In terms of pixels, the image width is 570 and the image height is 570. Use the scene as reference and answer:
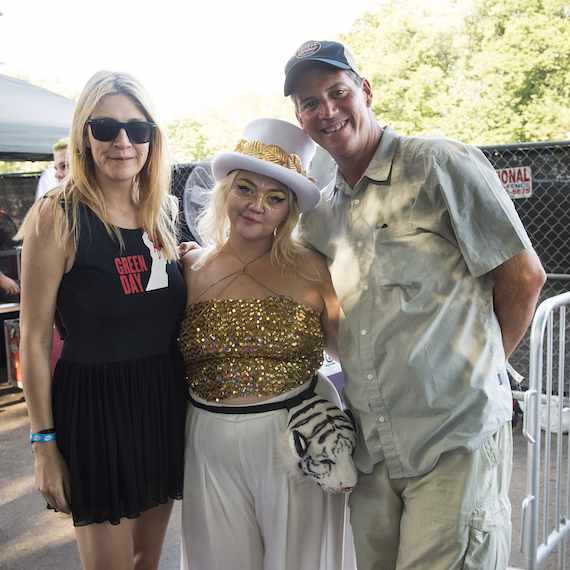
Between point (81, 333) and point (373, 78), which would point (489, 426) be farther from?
point (373, 78)

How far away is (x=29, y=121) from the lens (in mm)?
7375

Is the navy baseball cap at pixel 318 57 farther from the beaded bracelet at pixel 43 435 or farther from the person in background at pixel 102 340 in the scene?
the beaded bracelet at pixel 43 435

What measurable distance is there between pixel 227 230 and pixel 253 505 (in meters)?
1.26

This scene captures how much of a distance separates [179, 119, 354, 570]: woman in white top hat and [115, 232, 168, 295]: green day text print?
0.69ft

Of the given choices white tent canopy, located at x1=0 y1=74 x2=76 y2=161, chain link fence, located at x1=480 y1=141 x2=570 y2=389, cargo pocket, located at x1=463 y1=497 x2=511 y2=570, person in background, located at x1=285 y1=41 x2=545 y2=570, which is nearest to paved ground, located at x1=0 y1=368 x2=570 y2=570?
cargo pocket, located at x1=463 y1=497 x2=511 y2=570

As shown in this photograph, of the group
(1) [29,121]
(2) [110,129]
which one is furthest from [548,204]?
(1) [29,121]

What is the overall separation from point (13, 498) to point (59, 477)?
2.65m

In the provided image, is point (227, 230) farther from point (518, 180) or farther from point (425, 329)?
point (518, 180)

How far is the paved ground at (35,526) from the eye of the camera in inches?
123

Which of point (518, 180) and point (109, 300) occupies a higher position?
point (518, 180)

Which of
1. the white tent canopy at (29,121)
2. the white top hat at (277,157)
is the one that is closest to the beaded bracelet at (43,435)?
the white top hat at (277,157)

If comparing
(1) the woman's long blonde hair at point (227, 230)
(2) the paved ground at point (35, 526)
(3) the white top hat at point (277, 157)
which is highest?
(3) the white top hat at point (277, 157)

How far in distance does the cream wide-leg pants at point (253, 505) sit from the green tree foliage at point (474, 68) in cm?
2232

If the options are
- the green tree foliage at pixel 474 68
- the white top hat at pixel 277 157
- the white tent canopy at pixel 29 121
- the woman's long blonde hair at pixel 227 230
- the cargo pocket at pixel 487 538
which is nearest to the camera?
the cargo pocket at pixel 487 538
